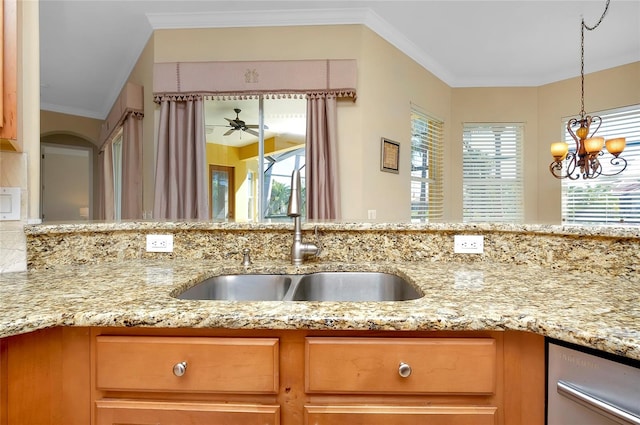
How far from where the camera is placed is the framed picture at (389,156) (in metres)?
3.16

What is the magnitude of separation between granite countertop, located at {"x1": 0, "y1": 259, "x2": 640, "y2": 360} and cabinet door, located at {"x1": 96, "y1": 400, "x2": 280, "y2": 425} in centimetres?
19

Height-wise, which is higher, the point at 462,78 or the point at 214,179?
the point at 462,78

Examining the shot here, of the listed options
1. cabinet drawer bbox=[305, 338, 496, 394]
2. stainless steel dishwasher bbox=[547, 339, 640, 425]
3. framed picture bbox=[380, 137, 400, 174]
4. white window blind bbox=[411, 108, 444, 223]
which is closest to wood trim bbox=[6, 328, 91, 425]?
cabinet drawer bbox=[305, 338, 496, 394]

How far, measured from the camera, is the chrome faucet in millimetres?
1203

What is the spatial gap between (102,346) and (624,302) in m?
1.22

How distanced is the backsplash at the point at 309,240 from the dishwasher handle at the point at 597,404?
590mm

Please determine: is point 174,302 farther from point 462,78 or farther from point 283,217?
point 462,78

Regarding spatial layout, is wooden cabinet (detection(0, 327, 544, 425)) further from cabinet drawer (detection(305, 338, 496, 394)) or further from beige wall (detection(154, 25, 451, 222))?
beige wall (detection(154, 25, 451, 222))

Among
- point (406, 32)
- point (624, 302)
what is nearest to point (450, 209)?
point (406, 32)

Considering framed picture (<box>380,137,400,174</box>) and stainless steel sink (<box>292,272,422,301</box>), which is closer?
stainless steel sink (<box>292,272,422,301</box>)

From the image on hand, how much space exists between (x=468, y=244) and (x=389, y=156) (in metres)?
2.09

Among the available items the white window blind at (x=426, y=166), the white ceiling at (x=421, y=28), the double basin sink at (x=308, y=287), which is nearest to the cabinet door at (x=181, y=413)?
the double basin sink at (x=308, y=287)

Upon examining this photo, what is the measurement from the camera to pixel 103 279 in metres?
0.99

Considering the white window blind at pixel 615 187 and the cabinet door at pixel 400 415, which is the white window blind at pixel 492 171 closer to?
the white window blind at pixel 615 187
